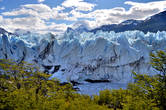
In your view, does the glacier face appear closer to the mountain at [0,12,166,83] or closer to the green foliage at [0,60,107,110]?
the mountain at [0,12,166,83]

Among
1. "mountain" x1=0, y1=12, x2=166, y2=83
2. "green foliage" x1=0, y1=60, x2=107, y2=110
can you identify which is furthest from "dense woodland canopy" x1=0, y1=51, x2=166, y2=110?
"mountain" x1=0, y1=12, x2=166, y2=83

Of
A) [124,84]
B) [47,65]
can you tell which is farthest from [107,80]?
[47,65]

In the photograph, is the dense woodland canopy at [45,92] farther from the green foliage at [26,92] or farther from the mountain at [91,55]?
the mountain at [91,55]

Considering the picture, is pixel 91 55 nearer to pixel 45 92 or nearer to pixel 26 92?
pixel 45 92

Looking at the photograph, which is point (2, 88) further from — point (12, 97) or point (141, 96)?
point (141, 96)

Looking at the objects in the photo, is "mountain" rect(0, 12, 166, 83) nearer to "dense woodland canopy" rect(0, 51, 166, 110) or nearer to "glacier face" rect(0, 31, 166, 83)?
"glacier face" rect(0, 31, 166, 83)

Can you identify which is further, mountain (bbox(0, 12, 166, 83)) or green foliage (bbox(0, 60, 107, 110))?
mountain (bbox(0, 12, 166, 83))

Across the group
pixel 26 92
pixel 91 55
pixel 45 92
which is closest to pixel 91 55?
pixel 91 55

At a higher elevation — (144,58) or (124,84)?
(144,58)
